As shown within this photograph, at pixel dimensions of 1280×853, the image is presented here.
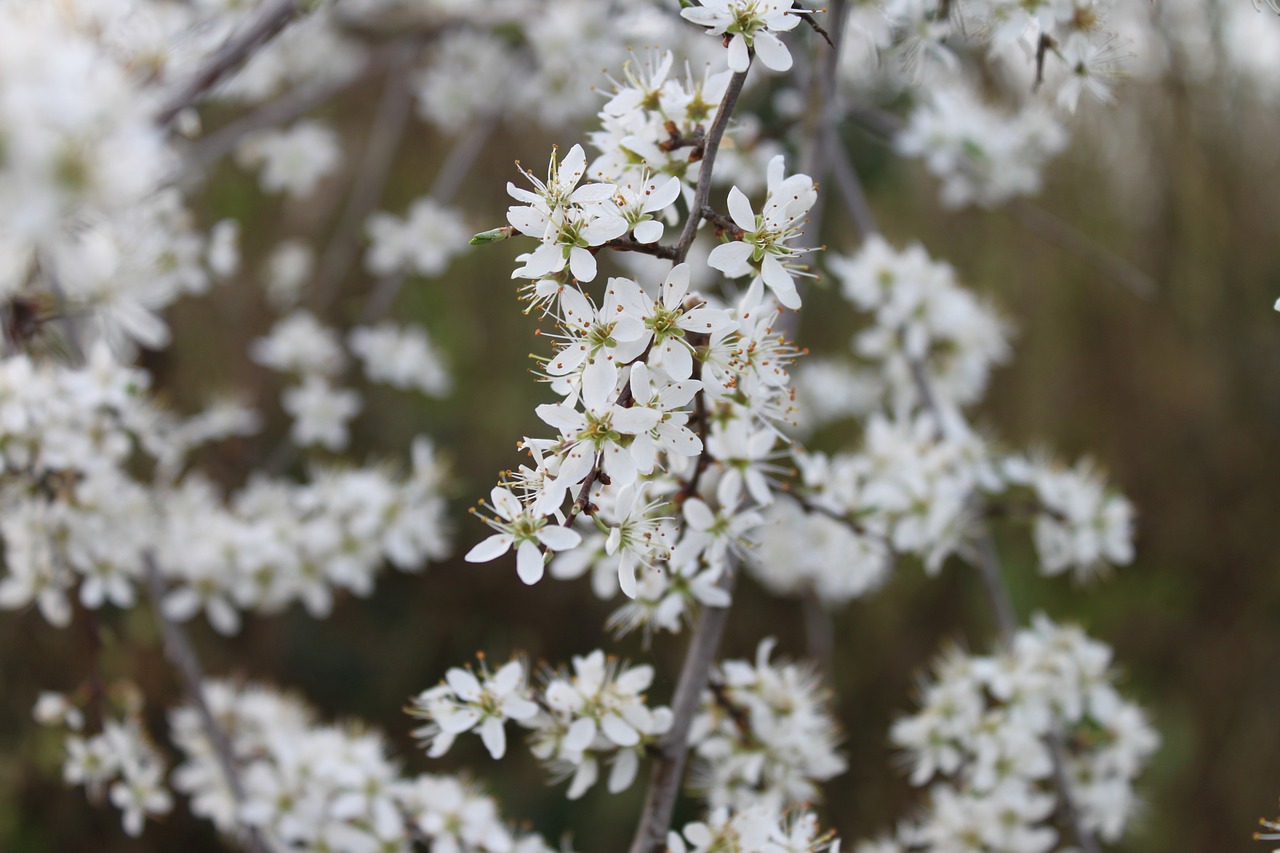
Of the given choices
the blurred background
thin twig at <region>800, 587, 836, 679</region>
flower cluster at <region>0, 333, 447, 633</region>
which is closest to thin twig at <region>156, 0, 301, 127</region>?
flower cluster at <region>0, 333, 447, 633</region>

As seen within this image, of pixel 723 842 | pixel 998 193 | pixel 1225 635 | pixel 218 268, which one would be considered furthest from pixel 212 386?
pixel 1225 635

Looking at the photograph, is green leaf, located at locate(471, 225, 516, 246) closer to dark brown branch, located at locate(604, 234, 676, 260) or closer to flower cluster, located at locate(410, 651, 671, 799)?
dark brown branch, located at locate(604, 234, 676, 260)

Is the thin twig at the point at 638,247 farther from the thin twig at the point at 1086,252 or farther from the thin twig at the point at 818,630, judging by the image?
the thin twig at the point at 818,630

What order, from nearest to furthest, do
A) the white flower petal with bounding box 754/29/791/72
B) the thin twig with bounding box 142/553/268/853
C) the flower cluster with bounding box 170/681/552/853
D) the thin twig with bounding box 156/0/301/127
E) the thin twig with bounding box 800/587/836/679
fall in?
1. the white flower petal with bounding box 754/29/791/72
2. the thin twig with bounding box 156/0/301/127
3. the flower cluster with bounding box 170/681/552/853
4. the thin twig with bounding box 142/553/268/853
5. the thin twig with bounding box 800/587/836/679

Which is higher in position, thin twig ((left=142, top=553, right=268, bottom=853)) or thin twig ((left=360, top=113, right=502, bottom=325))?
thin twig ((left=360, top=113, right=502, bottom=325))

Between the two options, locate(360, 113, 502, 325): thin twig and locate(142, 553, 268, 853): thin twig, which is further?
locate(360, 113, 502, 325): thin twig

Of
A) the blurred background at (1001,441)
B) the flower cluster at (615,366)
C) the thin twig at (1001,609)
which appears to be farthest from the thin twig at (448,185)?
the flower cluster at (615,366)
